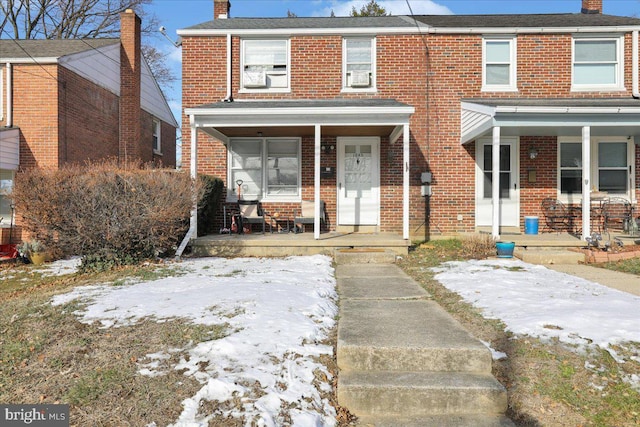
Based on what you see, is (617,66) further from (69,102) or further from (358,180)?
(69,102)

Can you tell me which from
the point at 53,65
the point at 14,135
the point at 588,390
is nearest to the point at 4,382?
the point at 588,390

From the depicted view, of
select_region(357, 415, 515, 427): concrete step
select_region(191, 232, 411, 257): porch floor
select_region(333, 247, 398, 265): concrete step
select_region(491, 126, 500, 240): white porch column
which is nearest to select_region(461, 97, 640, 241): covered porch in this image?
select_region(491, 126, 500, 240): white porch column

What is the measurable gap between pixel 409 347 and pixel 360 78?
8.57 m

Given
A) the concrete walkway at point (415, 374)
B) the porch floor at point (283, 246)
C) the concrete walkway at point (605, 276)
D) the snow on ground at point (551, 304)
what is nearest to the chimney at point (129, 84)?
the porch floor at point (283, 246)

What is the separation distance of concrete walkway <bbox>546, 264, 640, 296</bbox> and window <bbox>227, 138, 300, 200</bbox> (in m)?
6.36

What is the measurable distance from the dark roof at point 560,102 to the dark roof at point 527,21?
2.02m

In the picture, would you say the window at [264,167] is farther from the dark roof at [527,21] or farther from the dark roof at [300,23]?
the dark roof at [527,21]

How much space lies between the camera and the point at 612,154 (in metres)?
10.3

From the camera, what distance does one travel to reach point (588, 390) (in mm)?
2947

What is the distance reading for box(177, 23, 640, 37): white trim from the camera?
10.3 m

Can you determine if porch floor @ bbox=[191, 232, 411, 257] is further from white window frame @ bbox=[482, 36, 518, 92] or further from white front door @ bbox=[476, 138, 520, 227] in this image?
white window frame @ bbox=[482, 36, 518, 92]

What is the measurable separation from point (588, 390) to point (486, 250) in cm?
542

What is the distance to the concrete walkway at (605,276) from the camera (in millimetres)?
5547

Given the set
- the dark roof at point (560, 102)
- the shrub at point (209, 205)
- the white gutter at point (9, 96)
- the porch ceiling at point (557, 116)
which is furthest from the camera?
the white gutter at point (9, 96)
